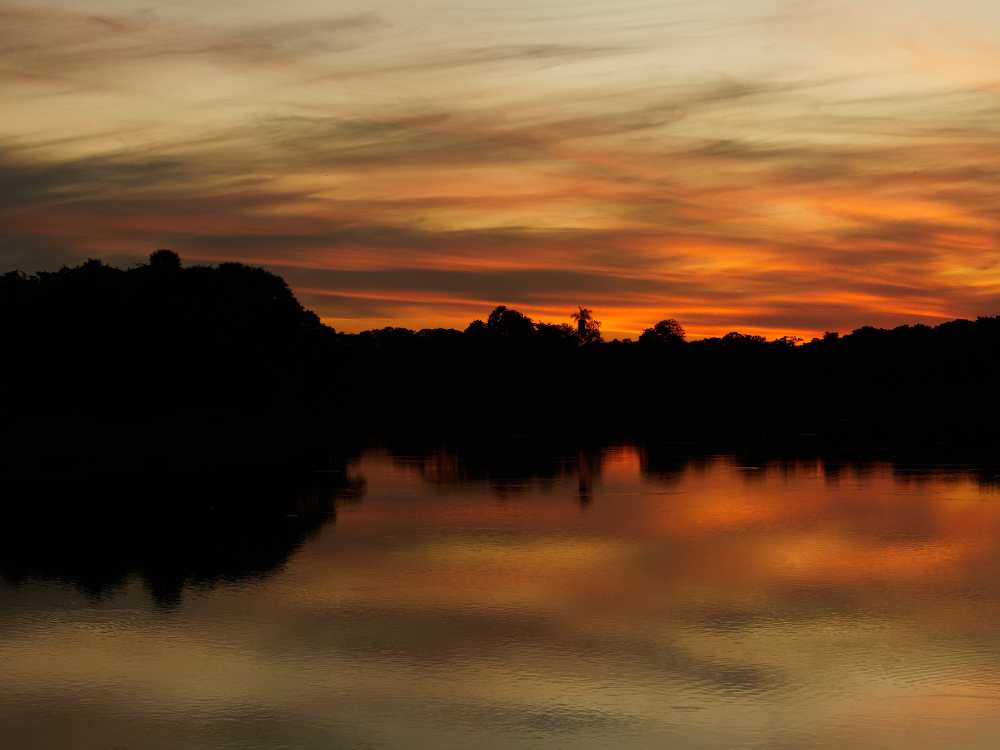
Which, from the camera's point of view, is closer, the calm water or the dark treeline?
the calm water

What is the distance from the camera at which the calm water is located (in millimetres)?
14531

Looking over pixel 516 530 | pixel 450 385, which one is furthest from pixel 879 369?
pixel 516 530

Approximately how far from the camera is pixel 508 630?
19.5m

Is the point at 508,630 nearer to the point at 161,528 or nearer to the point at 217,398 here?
the point at 161,528

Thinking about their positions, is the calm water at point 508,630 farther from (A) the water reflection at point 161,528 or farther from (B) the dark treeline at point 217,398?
(B) the dark treeline at point 217,398

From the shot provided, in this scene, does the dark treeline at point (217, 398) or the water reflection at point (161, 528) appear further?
the dark treeline at point (217, 398)

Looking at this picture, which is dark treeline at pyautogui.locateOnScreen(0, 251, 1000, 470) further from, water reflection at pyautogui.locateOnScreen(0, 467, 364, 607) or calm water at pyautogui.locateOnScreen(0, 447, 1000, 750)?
calm water at pyautogui.locateOnScreen(0, 447, 1000, 750)

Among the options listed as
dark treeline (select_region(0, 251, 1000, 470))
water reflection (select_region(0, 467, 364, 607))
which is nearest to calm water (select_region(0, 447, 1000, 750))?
water reflection (select_region(0, 467, 364, 607))

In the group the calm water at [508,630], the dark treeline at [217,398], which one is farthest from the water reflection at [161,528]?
the dark treeline at [217,398]

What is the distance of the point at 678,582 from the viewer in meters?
24.0

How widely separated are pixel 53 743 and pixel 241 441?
5788 cm

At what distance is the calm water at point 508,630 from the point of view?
572 inches

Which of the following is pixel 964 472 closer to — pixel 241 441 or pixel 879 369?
pixel 241 441

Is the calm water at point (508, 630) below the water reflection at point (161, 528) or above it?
above
